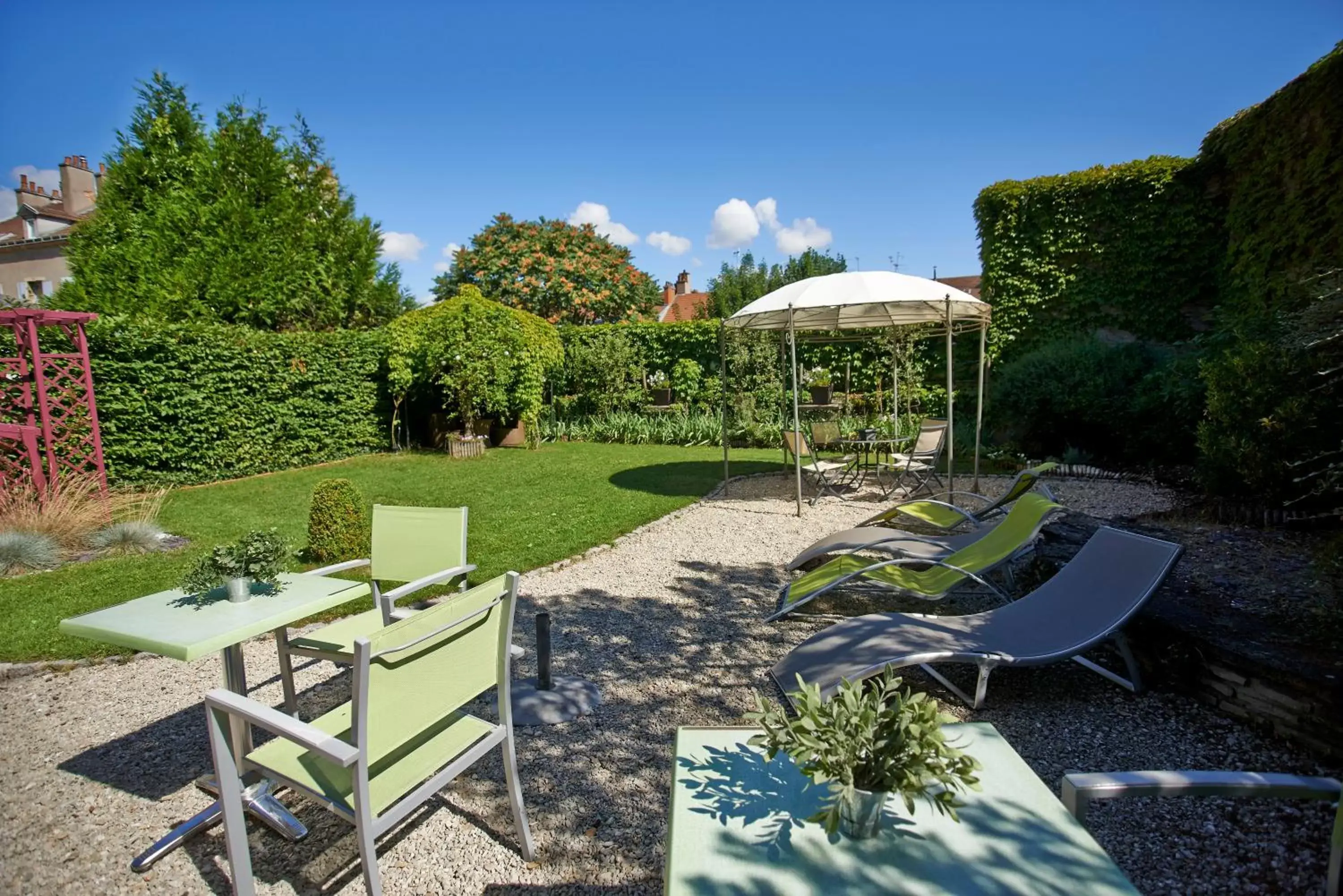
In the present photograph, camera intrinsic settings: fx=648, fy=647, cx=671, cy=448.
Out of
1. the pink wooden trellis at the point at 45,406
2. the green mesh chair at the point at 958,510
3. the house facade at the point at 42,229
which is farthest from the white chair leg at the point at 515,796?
the house facade at the point at 42,229

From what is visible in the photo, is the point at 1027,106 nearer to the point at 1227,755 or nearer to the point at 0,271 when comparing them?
the point at 1227,755

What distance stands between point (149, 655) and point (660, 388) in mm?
12430

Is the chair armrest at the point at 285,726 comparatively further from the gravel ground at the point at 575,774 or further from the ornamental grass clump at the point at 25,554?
the ornamental grass clump at the point at 25,554

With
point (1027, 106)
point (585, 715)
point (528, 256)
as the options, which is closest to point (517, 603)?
point (585, 715)

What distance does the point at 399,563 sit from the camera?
358cm

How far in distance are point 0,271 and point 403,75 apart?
3240 cm

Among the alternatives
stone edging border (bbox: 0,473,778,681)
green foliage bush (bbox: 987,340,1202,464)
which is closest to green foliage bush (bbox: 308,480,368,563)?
stone edging border (bbox: 0,473,778,681)

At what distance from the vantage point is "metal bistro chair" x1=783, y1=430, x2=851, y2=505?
8633mm

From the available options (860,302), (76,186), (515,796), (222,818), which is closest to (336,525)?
(222,818)

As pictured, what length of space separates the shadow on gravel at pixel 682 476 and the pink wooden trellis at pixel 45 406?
680 cm

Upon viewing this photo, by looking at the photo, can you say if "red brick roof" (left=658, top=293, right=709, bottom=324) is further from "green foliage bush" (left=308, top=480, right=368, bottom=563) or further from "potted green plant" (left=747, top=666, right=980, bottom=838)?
"potted green plant" (left=747, top=666, right=980, bottom=838)

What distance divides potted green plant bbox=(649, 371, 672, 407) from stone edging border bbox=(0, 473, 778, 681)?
243 inches

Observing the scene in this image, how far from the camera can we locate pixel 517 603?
513cm

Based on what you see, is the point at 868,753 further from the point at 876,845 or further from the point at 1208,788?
the point at 1208,788
